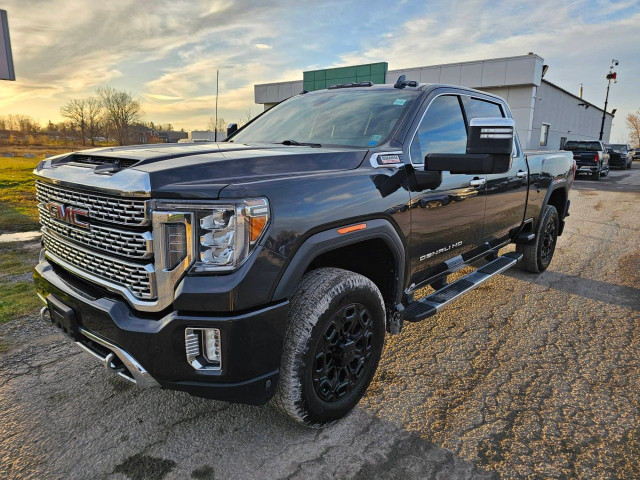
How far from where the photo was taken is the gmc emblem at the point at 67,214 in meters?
2.27

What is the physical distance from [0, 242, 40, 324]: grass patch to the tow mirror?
377cm

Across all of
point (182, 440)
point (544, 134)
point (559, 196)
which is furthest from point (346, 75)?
point (182, 440)

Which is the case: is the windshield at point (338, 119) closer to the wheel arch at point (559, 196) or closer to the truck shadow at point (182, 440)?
the truck shadow at point (182, 440)

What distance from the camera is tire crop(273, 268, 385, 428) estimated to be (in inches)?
88.2

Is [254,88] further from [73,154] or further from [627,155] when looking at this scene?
[73,154]

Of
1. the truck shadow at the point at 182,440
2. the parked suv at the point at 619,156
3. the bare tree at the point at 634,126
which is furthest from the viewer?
the bare tree at the point at 634,126

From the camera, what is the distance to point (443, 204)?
322cm

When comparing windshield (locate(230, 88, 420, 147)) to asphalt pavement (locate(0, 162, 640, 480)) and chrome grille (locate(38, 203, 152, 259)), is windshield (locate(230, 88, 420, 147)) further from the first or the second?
asphalt pavement (locate(0, 162, 640, 480))

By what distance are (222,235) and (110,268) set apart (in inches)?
25.9

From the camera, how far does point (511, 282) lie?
5.34 m

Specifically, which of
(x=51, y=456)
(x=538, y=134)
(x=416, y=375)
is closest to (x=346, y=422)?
(x=416, y=375)

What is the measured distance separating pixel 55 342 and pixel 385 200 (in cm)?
278

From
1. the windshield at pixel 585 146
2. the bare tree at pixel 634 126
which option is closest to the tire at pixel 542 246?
the windshield at pixel 585 146

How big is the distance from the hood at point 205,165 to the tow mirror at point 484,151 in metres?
0.53
